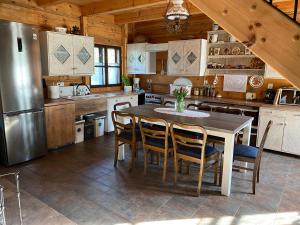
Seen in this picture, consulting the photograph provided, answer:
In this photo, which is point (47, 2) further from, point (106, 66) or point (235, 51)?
point (235, 51)

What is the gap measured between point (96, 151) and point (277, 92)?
3453mm

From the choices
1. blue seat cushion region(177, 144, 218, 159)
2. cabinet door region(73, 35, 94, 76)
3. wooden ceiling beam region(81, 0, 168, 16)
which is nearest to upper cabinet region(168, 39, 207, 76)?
wooden ceiling beam region(81, 0, 168, 16)

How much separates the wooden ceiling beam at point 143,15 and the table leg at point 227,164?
2.77 meters

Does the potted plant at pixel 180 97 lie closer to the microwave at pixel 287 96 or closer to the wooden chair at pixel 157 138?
the wooden chair at pixel 157 138

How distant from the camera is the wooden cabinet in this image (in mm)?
3943

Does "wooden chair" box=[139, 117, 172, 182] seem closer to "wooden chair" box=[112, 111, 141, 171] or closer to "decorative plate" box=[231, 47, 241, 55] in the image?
"wooden chair" box=[112, 111, 141, 171]

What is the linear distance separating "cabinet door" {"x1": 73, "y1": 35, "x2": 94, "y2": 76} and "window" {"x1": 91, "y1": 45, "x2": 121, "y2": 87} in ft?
1.95

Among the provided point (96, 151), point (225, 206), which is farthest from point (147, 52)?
point (225, 206)

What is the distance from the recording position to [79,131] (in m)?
4.54

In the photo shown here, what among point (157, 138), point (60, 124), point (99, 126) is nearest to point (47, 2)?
point (60, 124)

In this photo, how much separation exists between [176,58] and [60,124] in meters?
2.93

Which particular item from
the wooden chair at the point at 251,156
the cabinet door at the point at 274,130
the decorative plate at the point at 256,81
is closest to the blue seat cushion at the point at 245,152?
the wooden chair at the point at 251,156

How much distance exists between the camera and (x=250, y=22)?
1490mm

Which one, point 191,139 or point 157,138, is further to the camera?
point 157,138
